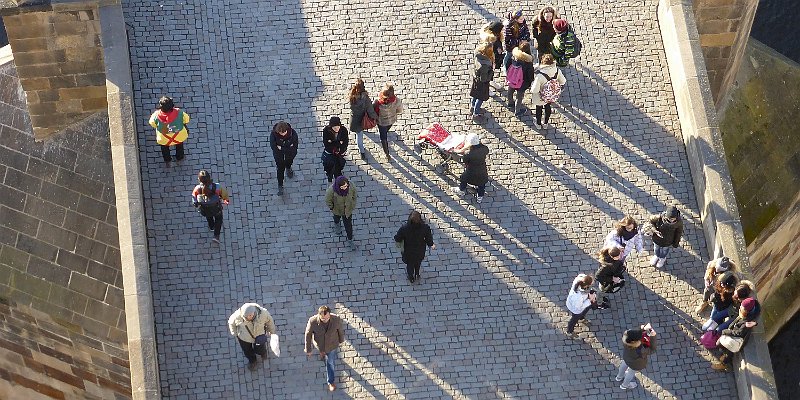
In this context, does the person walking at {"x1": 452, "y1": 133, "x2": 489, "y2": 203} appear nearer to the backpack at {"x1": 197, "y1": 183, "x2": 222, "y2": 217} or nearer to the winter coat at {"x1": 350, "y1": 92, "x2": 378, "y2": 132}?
the winter coat at {"x1": 350, "y1": 92, "x2": 378, "y2": 132}

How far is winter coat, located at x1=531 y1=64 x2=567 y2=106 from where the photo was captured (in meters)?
28.8

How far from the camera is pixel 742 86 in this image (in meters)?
36.3

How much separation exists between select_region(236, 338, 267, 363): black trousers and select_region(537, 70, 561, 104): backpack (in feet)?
22.0

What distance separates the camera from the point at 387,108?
28.2m

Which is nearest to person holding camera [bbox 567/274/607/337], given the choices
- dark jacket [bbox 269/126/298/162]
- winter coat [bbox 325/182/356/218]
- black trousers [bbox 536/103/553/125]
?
black trousers [bbox 536/103/553/125]

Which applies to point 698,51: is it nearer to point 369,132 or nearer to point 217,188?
point 369,132

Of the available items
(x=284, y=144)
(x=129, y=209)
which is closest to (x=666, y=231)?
(x=284, y=144)

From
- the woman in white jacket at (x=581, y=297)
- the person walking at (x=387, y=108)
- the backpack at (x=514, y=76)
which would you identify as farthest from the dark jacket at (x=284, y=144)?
the woman in white jacket at (x=581, y=297)

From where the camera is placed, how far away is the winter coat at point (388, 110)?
28172mm

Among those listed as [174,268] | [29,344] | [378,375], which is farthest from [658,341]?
[29,344]

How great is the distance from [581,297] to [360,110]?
16.5 ft

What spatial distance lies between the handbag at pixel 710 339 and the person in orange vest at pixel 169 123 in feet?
30.8

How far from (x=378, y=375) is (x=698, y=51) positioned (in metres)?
8.56

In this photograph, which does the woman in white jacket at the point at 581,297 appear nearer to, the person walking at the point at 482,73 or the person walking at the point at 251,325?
the person walking at the point at 482,73
